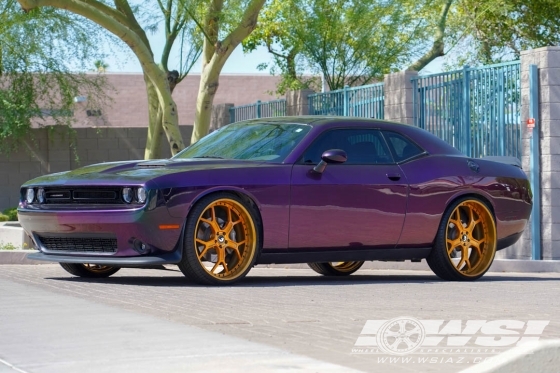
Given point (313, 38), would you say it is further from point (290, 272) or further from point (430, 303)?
point (430, 303)

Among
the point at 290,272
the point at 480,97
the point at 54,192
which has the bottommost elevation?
the point at 290,272

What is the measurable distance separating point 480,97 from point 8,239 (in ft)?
25.4

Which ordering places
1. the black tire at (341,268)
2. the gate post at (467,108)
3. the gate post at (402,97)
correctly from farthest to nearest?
the gate post at (402,97) < the gate post at (467,108) < the black tire at (341,268)

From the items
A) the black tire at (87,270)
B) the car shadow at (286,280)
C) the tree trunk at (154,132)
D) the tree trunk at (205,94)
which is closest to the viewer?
the car shadow at (286,280)

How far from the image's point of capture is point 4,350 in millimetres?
6457

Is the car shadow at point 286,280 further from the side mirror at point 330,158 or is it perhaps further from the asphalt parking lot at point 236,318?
the side mirror at point 330,158

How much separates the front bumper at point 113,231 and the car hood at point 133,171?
256 millimetres

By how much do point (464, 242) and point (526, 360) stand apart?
21.8ft

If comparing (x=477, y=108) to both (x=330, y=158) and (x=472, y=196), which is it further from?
(x=330, y=158)

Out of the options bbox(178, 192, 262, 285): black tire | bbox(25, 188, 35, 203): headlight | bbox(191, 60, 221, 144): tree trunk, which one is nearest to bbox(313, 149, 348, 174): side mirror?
bbox(178, 192, 262, 285): black tire

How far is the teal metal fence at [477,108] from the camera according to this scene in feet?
49.9

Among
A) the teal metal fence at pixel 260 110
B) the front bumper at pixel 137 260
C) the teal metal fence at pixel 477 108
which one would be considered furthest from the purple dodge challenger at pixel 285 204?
the teal metal fence at pixel 260 110

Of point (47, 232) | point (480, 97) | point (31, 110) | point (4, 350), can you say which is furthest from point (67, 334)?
point (31, 110)

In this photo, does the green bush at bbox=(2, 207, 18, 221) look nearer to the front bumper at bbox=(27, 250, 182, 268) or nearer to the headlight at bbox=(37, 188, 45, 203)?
the headlight at bbox=(37, 188, 45, 203)
